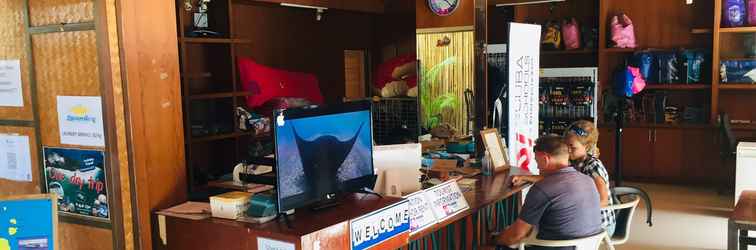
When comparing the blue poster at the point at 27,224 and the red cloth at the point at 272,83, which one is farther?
the red cloth at the point at 272,83

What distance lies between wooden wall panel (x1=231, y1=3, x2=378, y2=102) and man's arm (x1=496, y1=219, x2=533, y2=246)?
431cm

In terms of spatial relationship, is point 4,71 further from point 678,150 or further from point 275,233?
point 678,150

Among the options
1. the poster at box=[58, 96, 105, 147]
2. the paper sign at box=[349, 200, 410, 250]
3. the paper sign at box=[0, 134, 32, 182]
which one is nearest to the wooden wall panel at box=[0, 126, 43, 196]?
the paper sign at box=[0, 134, 32, 182]

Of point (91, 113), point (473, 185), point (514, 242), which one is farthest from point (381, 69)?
point (91, 113)

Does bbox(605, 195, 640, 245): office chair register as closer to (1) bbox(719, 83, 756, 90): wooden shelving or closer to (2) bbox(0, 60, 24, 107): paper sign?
(2) bbox(0, 60, 24, 107): paper sign

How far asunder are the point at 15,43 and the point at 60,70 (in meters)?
0.37

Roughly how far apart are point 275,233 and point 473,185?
5.62 feet

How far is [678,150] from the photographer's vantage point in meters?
7.61

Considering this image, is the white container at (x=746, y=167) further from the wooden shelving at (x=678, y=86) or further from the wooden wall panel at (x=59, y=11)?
the wooden wall panel at (x=59, y=11)

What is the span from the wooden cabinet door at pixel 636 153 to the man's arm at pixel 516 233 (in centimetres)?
527

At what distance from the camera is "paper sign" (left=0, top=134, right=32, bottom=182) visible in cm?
290

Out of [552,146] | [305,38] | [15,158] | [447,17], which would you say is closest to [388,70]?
[305,38]

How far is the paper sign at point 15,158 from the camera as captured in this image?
290cm

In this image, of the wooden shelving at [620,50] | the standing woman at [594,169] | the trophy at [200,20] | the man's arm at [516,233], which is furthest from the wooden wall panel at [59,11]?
the wooden shelving at [620,50]
